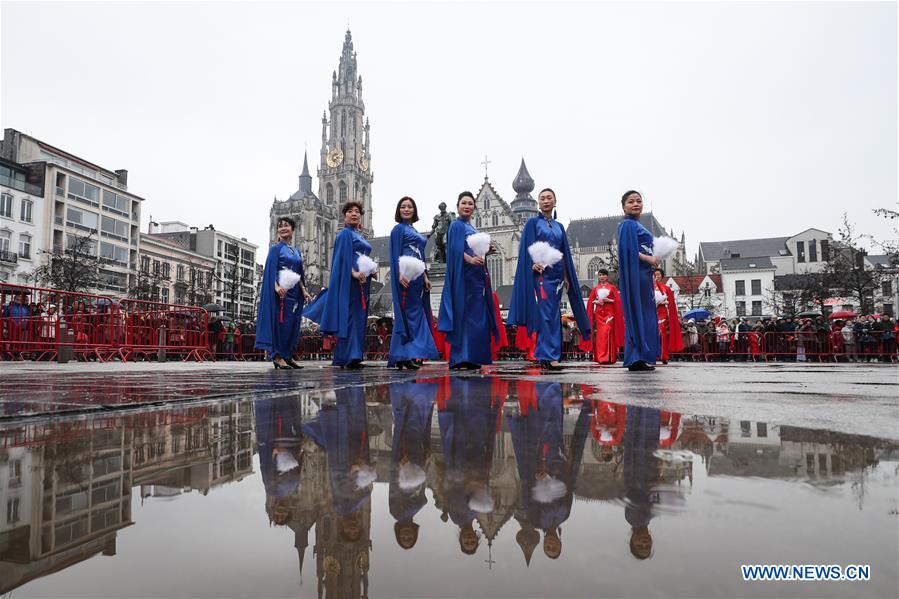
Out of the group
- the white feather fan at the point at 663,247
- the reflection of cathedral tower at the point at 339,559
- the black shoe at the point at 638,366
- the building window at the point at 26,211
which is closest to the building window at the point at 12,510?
the reflection of cathedral tower at the point at 339,559

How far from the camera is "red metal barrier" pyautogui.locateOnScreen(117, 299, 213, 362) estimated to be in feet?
35.9

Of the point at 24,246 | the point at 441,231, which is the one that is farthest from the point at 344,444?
the point at 24,246

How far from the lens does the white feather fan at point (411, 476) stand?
1.03m

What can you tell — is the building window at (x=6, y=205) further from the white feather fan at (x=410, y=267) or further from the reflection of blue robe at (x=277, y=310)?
the white feather fan at (x=410, y=267)

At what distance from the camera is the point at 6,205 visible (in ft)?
131

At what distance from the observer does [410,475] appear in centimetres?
112

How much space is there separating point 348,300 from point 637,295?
3429mm

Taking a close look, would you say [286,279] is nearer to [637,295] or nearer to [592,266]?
[637,295]

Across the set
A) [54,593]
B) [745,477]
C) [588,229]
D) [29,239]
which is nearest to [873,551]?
[745,477]

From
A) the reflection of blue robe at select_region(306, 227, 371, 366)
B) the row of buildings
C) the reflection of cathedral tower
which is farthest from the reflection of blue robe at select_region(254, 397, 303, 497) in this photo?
the row of buildings

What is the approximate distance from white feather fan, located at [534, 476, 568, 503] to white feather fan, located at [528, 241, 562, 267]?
533 cm

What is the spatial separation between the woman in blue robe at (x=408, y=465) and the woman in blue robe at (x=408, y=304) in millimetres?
4180

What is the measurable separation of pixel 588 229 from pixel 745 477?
69.7 m

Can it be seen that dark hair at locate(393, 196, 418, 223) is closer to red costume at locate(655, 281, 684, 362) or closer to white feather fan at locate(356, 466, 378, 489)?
red costume at locate(655, 281, 684, 362)
